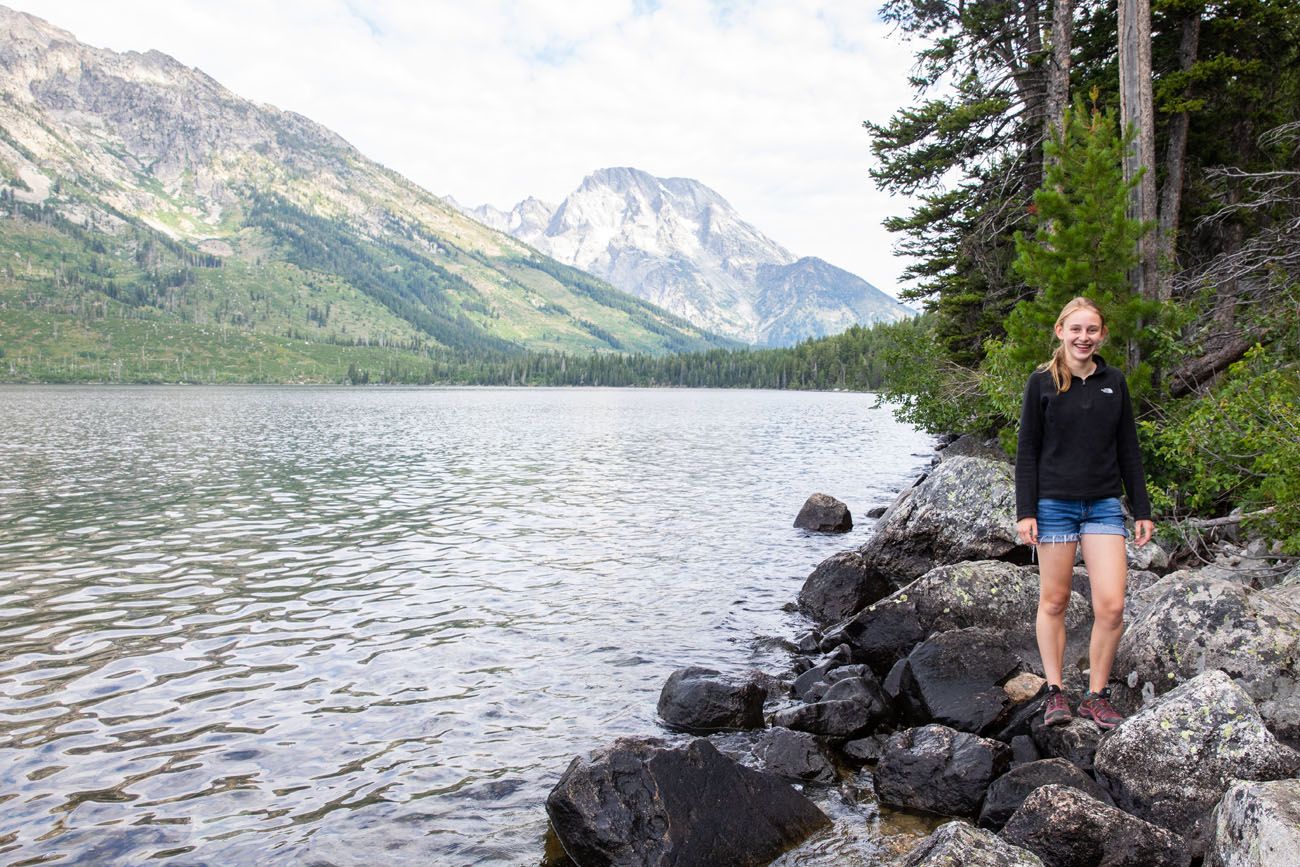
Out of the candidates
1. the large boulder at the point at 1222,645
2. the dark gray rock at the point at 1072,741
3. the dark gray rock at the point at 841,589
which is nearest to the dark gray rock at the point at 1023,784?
the dark gray rock at the point at 1072,741

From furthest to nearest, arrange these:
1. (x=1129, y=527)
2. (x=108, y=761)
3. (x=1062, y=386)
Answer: (x=1129, y=527) → (x=108, y=761) → (x=1062, y=386)

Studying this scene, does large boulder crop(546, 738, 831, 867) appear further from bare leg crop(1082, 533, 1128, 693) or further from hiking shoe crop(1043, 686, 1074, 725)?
bare leg crop(1082, 533, 1128, 693)

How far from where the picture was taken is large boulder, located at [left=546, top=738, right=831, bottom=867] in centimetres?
754

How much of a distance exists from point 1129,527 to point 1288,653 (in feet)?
25.7

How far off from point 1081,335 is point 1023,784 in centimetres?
452

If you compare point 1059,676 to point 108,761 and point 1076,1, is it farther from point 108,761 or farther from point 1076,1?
point 1076,1

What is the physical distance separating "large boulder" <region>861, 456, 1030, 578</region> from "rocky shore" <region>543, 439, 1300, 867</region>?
3.19 meters

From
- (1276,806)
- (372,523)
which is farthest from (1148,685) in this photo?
(372,523)

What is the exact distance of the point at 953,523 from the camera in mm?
17203

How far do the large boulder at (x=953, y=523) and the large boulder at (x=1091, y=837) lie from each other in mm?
9675

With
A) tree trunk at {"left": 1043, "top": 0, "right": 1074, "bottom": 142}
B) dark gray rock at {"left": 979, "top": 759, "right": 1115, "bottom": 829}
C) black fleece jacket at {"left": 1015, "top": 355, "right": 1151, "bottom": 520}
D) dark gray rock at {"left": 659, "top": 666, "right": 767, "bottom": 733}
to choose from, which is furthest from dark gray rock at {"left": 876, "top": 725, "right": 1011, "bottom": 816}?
tree trunk at {"left": 1043, "top": 0, "right": 1074, "bottom": 142}

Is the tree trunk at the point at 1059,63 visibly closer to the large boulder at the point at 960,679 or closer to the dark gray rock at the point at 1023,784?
the large boulder at the point at 960,679

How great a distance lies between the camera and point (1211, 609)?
29.0ft

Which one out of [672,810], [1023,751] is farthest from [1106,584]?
[672,810]
